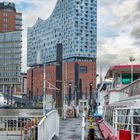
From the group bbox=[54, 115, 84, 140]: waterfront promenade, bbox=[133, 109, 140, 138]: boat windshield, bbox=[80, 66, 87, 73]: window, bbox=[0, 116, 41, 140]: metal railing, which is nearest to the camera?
bbox=[133, 109, 140, 138]: boat windshield

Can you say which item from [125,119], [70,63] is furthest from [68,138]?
[70,63]

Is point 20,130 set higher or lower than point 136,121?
lower

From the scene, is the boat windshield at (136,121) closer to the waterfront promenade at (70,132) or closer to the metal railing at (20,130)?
the metal railing at (20,130)

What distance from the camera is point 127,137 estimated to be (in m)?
11.6

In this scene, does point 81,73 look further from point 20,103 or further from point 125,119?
point 125,119

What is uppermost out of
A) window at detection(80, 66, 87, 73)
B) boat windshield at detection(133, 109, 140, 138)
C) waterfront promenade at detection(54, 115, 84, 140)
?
window at detection(80, 66, 87, 73)

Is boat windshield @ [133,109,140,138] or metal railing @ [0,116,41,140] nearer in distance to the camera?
boat windshield @ [133,109,140,138]

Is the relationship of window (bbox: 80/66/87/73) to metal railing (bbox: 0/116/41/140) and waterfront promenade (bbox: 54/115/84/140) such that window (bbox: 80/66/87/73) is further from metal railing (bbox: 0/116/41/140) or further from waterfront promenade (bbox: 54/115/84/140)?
metal railing (bbox: 0/116/41/140)

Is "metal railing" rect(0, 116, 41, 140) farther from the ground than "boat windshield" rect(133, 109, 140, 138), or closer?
closer

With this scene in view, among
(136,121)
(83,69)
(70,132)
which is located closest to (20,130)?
(70,132)

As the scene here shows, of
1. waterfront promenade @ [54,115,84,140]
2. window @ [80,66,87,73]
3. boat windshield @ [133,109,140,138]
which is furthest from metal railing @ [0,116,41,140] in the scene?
window @ [80,66,87,73]

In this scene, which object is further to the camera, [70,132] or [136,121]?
[70,132]

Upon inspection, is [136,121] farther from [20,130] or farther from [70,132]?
[20,130]

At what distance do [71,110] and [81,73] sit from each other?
131 metres
